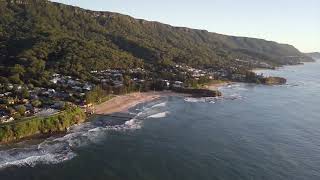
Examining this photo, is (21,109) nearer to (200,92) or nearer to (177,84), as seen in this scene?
(200,92)

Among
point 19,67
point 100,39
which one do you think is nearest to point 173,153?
point 19,67

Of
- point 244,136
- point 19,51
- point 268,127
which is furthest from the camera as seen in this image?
point 19,51

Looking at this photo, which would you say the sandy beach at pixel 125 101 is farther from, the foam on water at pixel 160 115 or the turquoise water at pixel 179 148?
the foam on water at pixel 160 115

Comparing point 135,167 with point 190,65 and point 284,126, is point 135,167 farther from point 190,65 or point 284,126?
point 190,65

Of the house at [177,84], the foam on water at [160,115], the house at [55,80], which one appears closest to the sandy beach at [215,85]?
the house at [177,84]

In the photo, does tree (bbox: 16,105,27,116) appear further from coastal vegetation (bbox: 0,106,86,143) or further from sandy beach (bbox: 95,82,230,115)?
sandy beach (bbox: 95,82,230,115)

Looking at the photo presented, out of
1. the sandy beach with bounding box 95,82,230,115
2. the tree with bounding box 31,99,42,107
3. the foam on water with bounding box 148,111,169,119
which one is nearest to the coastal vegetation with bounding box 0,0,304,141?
the tree with bounding box 31,99,42,107

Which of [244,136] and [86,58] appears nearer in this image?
[244,136]

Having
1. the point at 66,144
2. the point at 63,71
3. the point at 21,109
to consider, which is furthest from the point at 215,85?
the point at 66,144
